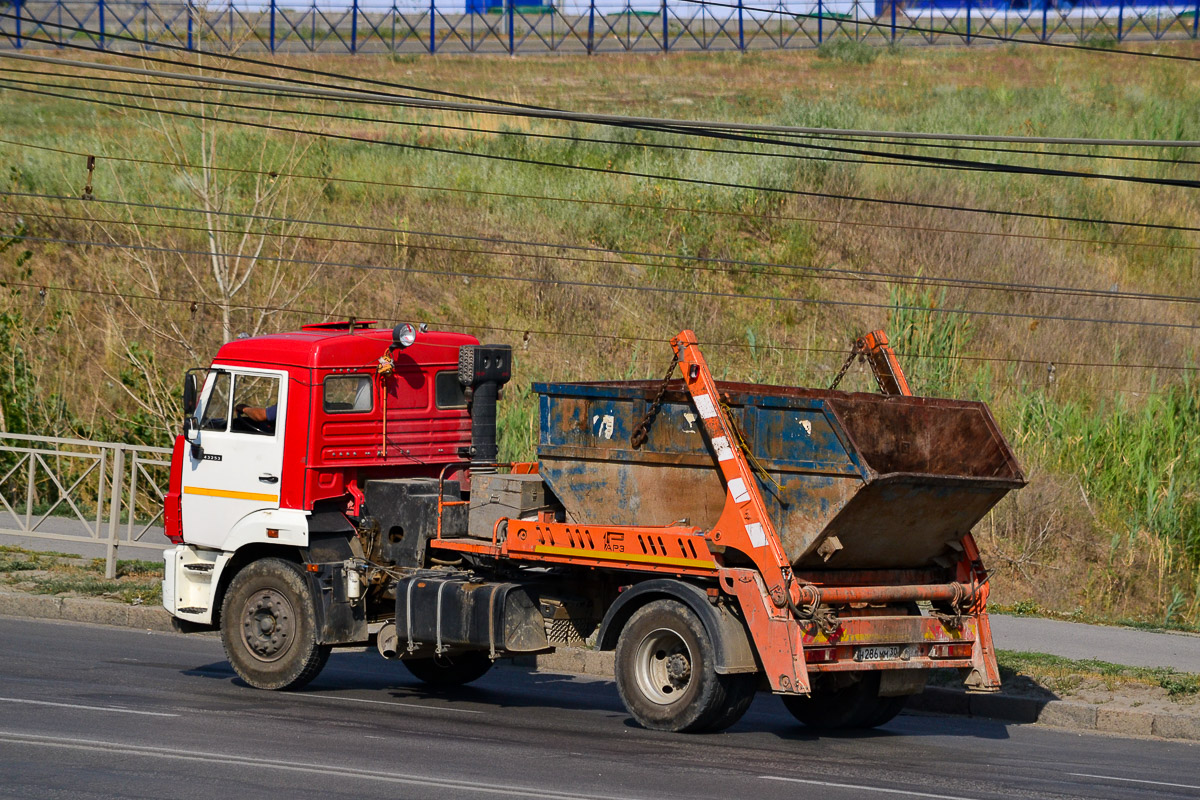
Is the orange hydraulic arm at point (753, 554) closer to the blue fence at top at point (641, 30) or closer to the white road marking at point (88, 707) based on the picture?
the white road marking at point (88, 707)

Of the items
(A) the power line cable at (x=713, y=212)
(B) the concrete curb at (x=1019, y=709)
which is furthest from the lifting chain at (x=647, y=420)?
(A) the power line cable at (x=713, y=212)

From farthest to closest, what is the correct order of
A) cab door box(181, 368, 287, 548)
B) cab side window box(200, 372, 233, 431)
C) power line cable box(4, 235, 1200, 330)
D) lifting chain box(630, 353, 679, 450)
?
power line cable box(4, 235, 1200, 330) < cab side window box(200, 372, 233, 431) < cab door box(181, 368, 287, 548) < lifting chain box(630, 353, 679, 450)

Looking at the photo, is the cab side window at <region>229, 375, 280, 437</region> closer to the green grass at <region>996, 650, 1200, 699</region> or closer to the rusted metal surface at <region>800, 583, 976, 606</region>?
the rusted metal surface at <region>800, 583, 976, 606</region>

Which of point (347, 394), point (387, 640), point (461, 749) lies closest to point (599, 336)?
point (347, 394)

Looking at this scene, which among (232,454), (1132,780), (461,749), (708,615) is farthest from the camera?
(232,454)

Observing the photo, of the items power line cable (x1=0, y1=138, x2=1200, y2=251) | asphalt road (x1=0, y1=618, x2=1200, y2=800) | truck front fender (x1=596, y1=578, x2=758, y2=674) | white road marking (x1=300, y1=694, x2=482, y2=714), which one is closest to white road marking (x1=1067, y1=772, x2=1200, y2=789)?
asphalt road (x1=0, y1=618, x2=1200, y2=800)

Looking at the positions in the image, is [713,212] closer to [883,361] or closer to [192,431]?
[883,361]

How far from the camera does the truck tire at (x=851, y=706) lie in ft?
32.8

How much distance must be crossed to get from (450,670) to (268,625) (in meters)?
1.59

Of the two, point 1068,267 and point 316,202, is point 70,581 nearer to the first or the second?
point 316,202

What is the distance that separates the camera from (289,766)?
7680 mm

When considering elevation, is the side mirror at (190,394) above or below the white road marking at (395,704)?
above

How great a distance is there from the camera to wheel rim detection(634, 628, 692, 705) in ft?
30.6

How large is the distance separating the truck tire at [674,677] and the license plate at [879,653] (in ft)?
2.33
